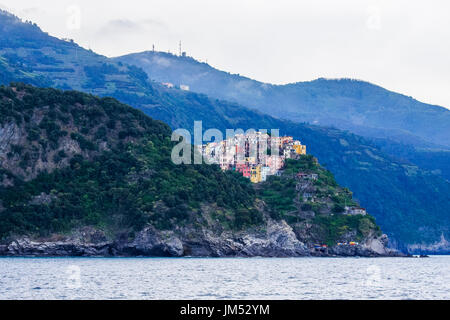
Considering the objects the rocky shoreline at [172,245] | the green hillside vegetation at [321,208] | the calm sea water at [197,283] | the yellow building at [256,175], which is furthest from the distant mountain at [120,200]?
the calm sea water at [197,283]

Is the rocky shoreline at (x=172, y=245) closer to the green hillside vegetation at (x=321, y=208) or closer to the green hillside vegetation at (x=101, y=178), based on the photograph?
the green hillside vegetation at (x=101, y=178)

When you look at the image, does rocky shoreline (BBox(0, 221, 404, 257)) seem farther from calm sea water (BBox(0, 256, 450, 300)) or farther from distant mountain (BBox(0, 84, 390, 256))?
calm sea water (BBox(0, 256, 450, 300))

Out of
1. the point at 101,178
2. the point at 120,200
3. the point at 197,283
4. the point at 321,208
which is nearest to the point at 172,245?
the point at 120,200

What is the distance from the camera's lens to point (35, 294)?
2366 inches

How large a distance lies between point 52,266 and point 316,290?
3991 cm

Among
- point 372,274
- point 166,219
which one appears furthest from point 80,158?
point 372,274

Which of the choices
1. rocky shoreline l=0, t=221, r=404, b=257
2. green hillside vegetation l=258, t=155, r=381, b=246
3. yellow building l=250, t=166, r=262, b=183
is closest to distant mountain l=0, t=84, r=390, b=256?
rocky shoreline l=0, t=221, r=404, b=257

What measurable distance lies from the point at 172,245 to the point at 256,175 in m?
59.1

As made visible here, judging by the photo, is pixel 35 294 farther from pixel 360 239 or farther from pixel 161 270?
pixel 360 239

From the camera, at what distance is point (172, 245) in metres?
131

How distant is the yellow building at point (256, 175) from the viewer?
185750mm

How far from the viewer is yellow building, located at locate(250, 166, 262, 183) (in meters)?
186

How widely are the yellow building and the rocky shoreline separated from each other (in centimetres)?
3279

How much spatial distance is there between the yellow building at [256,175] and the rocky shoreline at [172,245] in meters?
32.8
